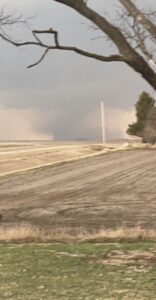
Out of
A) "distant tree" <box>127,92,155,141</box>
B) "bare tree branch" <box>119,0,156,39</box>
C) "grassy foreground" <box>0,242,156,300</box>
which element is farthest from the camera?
"distant tree" <box>127,92,155,141</box>

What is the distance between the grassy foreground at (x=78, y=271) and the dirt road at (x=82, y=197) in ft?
22.9

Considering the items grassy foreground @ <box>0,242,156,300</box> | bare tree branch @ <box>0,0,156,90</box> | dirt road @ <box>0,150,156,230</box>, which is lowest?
dirt road @ <box>0,150,156,230</box>

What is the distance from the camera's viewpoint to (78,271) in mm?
9914

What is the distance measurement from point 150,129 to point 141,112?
9825 millimetres

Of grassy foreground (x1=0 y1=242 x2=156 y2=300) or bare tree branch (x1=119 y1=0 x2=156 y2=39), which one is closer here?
grassy foreground (x1=0 y1=242 x2=156 y2=300)

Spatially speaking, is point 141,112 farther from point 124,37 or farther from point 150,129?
point 124,37

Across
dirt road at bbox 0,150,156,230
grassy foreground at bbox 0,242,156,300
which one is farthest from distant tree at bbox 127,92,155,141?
grassy foreground at bbox 0,242,156,300

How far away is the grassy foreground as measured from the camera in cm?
845

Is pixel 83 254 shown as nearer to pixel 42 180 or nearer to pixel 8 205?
pixel 8 205

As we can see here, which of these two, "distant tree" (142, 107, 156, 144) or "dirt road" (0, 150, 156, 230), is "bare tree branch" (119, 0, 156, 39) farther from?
"distant tree" (142, 107, 156, 144)

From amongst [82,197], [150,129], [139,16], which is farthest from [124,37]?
[150,129]

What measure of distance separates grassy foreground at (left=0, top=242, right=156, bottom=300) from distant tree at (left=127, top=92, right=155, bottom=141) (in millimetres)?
103024

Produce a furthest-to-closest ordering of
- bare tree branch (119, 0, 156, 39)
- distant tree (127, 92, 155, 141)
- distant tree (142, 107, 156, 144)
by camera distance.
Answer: distant tree (127, 92, 155, 141), distant tree (142, 107, 156, 144), bare tree branch (119, 0, 156, 39)

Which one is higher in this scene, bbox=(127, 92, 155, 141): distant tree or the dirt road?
bbox=(127, 92, 155, 141): distant tree
